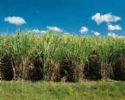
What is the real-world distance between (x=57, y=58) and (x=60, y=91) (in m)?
1.45

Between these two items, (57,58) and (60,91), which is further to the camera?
(57,58)

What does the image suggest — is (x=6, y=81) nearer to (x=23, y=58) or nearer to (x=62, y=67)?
(x=23, y=58)

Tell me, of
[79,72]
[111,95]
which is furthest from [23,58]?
[111,95]

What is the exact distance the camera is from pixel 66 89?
1295cm

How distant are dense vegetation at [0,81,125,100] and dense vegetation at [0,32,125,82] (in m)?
0.72

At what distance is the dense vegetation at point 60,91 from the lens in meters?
12.5

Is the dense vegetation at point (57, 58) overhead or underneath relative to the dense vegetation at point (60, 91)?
overhead

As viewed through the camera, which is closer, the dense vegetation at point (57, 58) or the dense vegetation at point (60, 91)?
the dense vegetation at point (60, 91)

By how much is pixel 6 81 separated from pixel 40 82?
100 cm

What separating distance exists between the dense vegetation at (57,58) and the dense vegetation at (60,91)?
0.72 meters

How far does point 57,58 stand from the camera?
1402 cm

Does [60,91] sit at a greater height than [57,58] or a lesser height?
lesser

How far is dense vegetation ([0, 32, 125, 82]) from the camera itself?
1398 centimetres

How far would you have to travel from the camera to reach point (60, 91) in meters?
12.9
